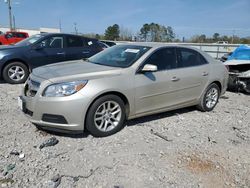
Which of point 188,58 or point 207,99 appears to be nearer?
point 188,58

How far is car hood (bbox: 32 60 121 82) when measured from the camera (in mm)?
3869

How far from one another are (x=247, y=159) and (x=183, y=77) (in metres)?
1.87

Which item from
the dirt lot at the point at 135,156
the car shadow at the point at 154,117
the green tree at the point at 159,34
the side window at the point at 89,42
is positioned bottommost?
the dirt lot at the point at 135,156

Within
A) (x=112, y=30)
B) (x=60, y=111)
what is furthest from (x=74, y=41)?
(x=112, y=30)

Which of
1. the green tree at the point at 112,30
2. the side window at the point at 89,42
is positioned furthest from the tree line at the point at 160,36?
the side window at the point at 89,42

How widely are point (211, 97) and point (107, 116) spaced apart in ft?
9.01

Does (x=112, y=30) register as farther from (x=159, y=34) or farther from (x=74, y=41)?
(x=74, y=41)

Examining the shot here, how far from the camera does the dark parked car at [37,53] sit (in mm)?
7477

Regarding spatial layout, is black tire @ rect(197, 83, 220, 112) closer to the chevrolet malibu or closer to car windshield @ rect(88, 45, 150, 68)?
the chevrolet malibu

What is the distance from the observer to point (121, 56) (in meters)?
4.76

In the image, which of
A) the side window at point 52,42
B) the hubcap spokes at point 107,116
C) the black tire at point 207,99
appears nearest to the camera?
the hubcap spokes at point 107,116

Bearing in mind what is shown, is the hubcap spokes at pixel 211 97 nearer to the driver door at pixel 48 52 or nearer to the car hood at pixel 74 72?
the car hood at pixel 74 72

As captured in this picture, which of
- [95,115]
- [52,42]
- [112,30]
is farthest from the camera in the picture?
[112,30]

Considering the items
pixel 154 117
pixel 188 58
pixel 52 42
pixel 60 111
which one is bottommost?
pixel 154 117
